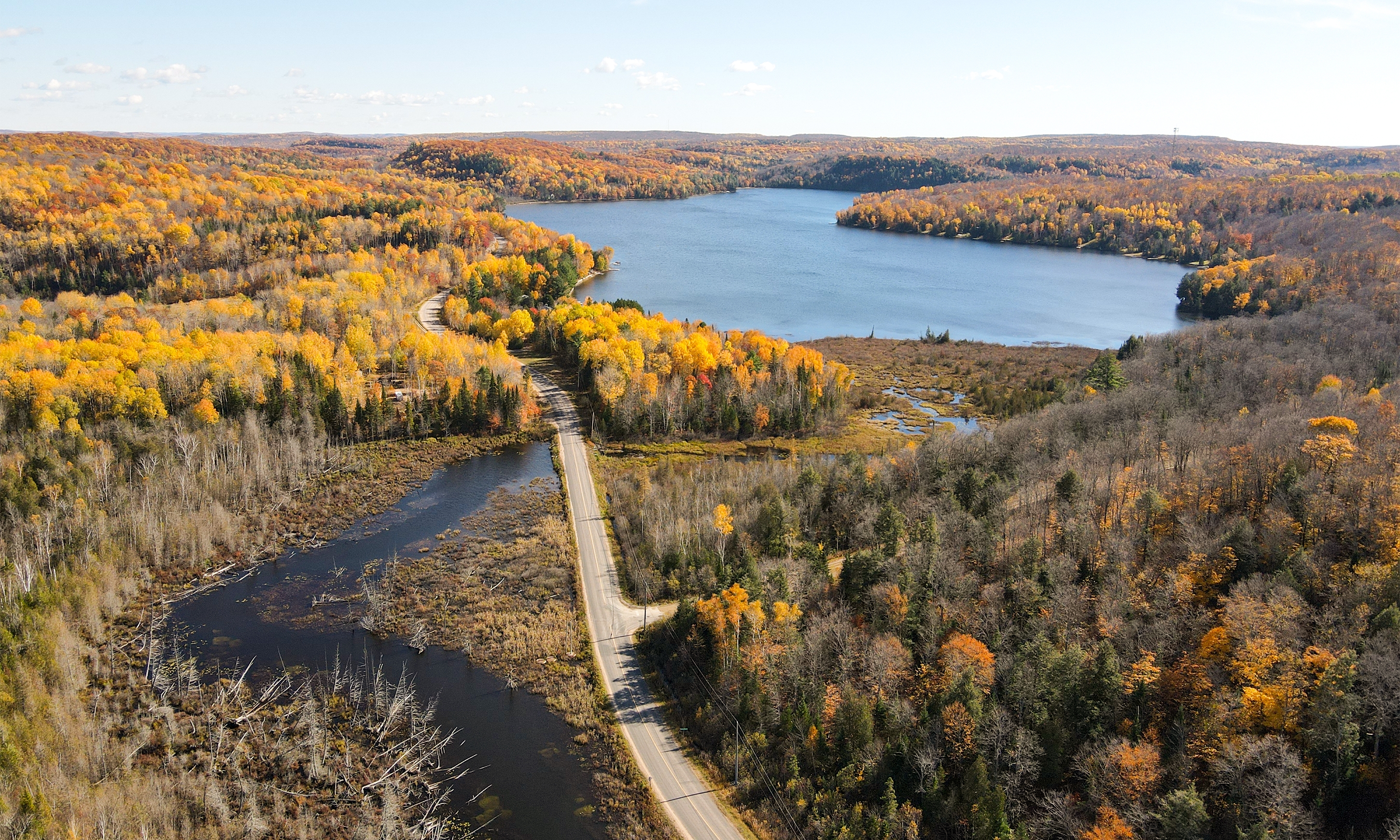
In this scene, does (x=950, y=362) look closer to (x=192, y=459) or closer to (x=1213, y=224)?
(x=192, y=459)

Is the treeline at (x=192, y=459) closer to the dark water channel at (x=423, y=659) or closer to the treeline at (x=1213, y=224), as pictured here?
the dark water channel at (x=423, y=659)

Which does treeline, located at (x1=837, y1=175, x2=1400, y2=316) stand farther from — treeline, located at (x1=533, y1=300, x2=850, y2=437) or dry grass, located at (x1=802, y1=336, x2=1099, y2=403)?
treeline, located at (x1=533, y1=300, x2=850, y2=437)

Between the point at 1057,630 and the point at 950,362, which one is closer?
the point at 1057,630

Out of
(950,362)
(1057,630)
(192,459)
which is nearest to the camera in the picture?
(1057,630)

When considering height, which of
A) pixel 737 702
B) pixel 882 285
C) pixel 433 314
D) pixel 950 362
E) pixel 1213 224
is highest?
pixel 1213 224

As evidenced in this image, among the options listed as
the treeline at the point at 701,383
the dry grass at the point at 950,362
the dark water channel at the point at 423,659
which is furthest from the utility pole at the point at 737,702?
the dry grass at the point at 950,362

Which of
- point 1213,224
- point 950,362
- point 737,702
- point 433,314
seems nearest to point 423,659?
point 737,702

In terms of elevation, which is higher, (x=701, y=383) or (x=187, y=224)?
(x=187, y=224)
